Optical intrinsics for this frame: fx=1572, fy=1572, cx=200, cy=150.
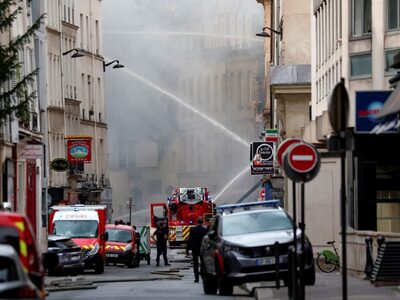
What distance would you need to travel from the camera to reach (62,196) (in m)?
72.2

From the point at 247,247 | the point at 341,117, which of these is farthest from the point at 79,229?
the point at 341,117

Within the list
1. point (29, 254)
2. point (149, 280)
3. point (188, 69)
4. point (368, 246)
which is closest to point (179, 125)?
point (188, 69)

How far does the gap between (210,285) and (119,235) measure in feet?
89.7

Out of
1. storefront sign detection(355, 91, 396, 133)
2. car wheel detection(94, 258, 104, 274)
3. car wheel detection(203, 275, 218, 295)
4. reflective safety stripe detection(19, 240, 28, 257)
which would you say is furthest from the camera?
car wheel detection(94, 258, 104, 274)

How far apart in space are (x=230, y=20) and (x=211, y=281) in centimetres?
8678

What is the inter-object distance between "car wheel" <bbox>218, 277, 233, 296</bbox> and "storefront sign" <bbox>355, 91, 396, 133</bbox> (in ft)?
12.3

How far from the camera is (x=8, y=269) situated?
14.2 metres

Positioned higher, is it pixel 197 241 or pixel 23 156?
pixel 23 156

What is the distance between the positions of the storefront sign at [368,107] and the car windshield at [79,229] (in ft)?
76.1

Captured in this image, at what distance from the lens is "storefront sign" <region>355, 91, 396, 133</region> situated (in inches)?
1101

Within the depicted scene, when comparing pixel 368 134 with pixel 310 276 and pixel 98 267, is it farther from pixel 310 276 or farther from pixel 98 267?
pixel 98 267

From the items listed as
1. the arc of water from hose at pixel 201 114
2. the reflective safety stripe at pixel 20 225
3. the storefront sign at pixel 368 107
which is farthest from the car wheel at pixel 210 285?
the arc of water from hose at pixel 201 114

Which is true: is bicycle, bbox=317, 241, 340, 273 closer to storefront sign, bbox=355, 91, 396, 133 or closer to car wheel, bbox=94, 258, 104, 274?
car wheel, bbox=94, 258, 104, 274

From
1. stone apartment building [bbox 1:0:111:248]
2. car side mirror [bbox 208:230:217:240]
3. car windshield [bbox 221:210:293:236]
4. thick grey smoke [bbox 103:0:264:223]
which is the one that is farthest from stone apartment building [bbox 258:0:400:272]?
thick grey smoke [bbox 103:0:264:223]
